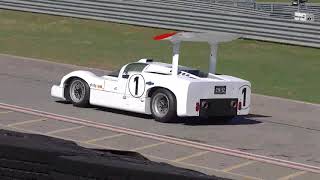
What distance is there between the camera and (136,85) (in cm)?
1489

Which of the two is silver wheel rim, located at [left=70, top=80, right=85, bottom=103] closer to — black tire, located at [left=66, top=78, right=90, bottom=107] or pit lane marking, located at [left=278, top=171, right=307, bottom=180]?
black tire, located at [left=66, top=78, right=90, bottom=107]

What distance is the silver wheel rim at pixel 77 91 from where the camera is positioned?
15.9 meters

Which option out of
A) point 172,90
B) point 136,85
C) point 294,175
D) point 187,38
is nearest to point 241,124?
Result: point 172,90

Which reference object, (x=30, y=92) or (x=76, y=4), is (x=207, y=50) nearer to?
(x=76, y=4)

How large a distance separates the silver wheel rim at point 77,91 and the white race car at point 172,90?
0.18 feet

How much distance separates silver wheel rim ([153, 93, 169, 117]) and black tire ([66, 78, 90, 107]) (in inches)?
73.0

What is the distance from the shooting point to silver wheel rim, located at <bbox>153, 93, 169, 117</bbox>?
1445cm

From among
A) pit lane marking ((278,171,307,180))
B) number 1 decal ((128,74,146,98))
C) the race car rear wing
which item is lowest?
pit lane marking ((278,171,307,180))

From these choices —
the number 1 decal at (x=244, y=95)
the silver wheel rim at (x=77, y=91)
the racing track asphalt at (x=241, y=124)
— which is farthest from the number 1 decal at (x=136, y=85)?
the number 1 decal at (x=244, y=95)

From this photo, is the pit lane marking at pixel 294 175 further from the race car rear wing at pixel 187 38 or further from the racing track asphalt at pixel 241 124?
the race car rear wing at pixel 187 38

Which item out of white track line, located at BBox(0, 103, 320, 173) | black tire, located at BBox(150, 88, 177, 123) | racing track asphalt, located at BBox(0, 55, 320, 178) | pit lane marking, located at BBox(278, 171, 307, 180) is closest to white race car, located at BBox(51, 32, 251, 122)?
black tire, located at BBox(150, 88, 177, 123)

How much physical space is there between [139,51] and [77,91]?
10166 mm

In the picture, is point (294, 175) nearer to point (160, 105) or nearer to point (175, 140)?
point (175, 140)

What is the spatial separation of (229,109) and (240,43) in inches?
558
